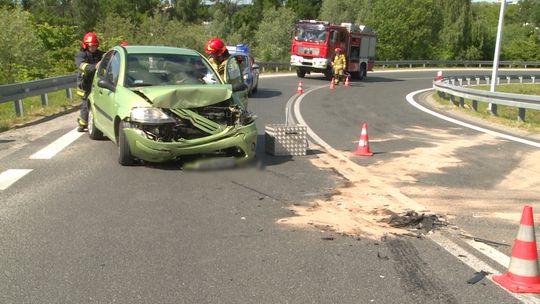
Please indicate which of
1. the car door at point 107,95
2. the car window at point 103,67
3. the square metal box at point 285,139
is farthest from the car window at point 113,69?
the square metal box at point 285,139

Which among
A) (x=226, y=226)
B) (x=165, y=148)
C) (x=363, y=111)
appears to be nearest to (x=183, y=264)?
(x=226, y=226)

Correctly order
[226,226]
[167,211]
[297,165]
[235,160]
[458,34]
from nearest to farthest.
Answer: [226,226] < [167,211] < [235,160] < [297,165] < [458,34]

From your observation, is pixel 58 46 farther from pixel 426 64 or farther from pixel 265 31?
pixel 426 64

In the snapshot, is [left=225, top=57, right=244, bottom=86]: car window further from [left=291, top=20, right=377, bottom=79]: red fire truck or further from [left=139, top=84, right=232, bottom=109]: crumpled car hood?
[left=291, top=20, right=377, bottom=79]: red fire truck

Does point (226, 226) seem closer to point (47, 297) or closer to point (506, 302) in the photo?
point (47, 297)

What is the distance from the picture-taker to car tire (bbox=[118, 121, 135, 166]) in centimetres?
773

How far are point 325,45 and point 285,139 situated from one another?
2407 centimetres

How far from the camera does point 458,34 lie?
69.2 m

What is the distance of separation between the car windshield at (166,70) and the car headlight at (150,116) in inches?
35.1

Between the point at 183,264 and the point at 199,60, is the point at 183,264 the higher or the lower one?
the lower one

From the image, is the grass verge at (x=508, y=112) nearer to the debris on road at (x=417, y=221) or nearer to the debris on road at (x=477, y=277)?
the debris on road at (x=417, y=221)

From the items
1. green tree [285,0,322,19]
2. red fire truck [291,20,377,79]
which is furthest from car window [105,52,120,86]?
green tree [285,0,322,19]

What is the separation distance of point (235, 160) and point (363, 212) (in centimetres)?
218

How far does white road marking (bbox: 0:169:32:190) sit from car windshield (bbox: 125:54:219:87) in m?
1.90
